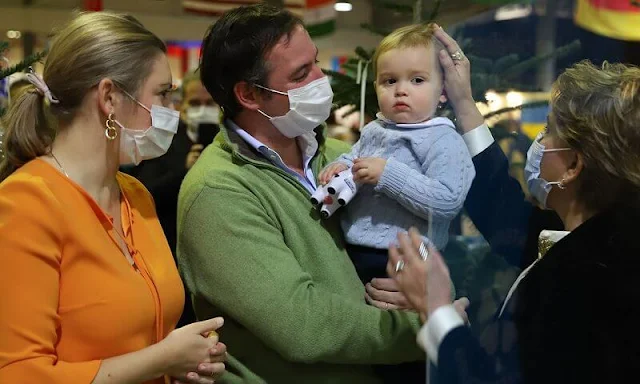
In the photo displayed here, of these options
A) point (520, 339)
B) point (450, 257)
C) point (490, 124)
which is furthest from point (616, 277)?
point (490, 124)

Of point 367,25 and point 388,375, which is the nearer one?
point 388,375

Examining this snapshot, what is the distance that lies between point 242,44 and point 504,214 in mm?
906

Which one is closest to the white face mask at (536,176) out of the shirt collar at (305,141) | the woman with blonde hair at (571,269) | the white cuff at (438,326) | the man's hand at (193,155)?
the woman with blonde hair at (571,269)

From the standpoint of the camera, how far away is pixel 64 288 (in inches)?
69.6

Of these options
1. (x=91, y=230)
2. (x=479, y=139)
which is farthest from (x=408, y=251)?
(x=91, y=230)

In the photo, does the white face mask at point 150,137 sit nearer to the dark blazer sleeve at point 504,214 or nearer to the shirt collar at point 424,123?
the shirt collar at point 424,123

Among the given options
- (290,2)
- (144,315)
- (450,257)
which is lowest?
(290,2)

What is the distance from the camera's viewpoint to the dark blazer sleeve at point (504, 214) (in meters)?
1.58

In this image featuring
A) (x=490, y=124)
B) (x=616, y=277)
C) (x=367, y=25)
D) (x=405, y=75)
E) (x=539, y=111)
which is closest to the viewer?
(x=616, y=277)

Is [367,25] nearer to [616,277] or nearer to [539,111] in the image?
[539,111]

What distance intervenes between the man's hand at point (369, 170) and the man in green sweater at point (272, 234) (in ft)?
0.51

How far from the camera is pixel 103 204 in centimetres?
200

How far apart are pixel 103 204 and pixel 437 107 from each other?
34.4 inches

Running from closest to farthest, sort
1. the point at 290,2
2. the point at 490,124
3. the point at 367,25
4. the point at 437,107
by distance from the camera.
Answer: the point at 490,124 → the point at 437,107 → the point at 367,25 → the point at 290,2
